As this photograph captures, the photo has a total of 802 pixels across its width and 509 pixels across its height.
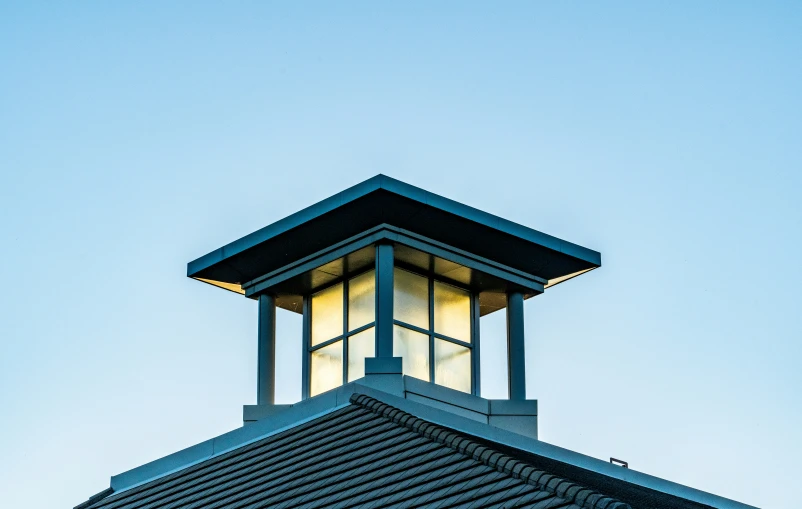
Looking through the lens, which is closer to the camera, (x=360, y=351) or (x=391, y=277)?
(x=391, y=277)

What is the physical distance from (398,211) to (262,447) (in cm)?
405

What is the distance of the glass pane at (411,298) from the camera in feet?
57.9

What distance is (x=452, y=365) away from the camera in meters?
18.2

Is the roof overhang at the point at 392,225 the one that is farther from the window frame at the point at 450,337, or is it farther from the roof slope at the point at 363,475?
the roof slope at the point at 363,475

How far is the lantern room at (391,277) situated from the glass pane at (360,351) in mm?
14

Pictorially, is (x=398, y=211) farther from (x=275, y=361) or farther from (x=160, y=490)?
(x=160, y=490)

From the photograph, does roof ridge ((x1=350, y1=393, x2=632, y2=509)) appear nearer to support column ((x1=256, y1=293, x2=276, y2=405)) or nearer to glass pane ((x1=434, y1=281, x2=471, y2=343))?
glass pane ((x1=434, y1=281, x2=471, y2=343))

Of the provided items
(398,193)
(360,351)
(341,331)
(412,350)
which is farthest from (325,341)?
(398,193)

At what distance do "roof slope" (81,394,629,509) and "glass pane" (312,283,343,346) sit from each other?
3.53m

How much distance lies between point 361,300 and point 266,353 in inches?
66.9

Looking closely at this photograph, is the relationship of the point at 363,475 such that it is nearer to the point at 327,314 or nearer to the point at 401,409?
the point at 401,409

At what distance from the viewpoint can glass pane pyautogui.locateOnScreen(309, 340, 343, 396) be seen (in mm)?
17812

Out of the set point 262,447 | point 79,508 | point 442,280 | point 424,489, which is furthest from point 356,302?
point 424,489

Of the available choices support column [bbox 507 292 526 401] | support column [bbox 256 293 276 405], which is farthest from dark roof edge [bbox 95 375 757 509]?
support column [bbox 507 292 526 401]
